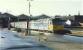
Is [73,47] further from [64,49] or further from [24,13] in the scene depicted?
[24,13]

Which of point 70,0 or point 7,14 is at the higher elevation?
point 70,0

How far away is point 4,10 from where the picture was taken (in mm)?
2498

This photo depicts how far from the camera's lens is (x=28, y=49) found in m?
2.47

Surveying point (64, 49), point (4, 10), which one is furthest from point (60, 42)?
point (4, 10)

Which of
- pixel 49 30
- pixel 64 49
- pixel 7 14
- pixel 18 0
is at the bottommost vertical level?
pixel 64 49

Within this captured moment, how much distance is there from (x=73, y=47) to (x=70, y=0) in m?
0.56

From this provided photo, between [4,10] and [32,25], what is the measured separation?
0.38 metres

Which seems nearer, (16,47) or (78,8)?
(16,47)

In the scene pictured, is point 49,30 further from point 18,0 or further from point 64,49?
point 18,0

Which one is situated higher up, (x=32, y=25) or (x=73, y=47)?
(x=32, y=25)

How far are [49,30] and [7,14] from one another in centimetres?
53

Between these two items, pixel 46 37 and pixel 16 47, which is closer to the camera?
pixel 16 47

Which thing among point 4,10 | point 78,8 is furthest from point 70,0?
point 4,10

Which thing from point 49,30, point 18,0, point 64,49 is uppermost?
point 18,0
